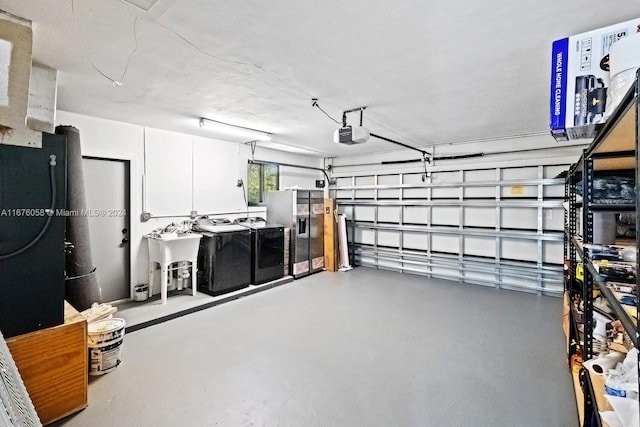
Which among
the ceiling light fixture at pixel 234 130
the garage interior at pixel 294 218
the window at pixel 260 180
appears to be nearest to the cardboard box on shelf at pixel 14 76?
the garage interior at pixel 294 218

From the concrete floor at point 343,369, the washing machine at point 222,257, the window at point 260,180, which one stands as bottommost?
the concrete floor at point 343,369

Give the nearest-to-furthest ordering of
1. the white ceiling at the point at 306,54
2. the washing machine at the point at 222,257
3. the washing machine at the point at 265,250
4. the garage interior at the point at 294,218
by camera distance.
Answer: the white ceiling at the point at 306,54
the garage interior at the point at 294,218
the washing machine at the point at 222,257
the washing machine at the point at 265,250

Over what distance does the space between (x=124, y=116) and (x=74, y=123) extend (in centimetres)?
55

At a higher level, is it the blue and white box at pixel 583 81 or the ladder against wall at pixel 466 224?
the blue and white box at pixel 583 81

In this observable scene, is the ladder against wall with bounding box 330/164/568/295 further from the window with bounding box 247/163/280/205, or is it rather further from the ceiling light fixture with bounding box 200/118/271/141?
the ceiling light fixture with bounding box 200/118/271/141

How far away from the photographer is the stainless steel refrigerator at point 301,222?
576 centimetres

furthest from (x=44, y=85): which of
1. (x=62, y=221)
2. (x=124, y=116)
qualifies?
(x=124, y=116)

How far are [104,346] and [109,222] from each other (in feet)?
6.74

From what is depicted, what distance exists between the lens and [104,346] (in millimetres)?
2555

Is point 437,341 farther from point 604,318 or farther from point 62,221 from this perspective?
point 62,221

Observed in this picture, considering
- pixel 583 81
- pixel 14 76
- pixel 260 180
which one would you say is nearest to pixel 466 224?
pixel 260 180

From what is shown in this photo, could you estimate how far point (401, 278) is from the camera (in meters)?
5.86

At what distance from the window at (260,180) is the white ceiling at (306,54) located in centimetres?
218

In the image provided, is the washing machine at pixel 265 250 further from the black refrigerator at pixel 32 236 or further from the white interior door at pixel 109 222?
the black refrigerator at pixel 32 236
